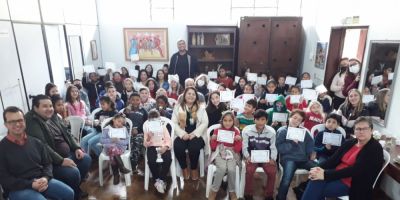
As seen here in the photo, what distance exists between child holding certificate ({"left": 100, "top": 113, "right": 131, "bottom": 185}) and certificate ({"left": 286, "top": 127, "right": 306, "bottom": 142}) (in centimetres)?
191

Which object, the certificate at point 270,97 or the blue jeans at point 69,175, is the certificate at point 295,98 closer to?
the certificate at point 270,97

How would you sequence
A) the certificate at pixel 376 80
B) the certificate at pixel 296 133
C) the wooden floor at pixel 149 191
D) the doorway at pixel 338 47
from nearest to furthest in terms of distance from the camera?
the certificate at pixel 296 133, the wooden floor at pixel 149 191, the certificate at pixel 376 80, the doorway at pixel 338 47

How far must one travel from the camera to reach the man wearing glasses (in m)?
2.10

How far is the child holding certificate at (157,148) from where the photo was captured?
2.96 meters

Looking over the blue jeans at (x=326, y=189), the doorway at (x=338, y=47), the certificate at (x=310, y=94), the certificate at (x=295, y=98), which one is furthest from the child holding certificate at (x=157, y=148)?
the doorway at (x=338, y=47)

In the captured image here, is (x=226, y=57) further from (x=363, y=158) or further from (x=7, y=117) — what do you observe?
(x=7, y=117)

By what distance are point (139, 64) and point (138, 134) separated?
3.98 m

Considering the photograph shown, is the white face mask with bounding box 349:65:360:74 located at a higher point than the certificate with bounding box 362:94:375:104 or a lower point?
higher

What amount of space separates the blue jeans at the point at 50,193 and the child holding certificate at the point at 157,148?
912 mm

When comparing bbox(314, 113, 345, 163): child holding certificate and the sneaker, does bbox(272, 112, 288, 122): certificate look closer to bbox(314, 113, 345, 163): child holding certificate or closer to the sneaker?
bbox(314, 113, 345, 163): child holding certificate

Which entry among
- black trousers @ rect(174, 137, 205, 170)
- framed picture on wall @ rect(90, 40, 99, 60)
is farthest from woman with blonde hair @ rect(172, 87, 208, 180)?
framed picture on wall @ rect(90, 40, 99, 60)

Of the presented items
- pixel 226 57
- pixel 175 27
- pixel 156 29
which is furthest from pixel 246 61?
pixel 156 29

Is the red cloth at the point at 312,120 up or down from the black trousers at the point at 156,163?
up

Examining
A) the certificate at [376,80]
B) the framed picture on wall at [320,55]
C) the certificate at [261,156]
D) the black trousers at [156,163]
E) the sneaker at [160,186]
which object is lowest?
the sneaker at [160,186]
